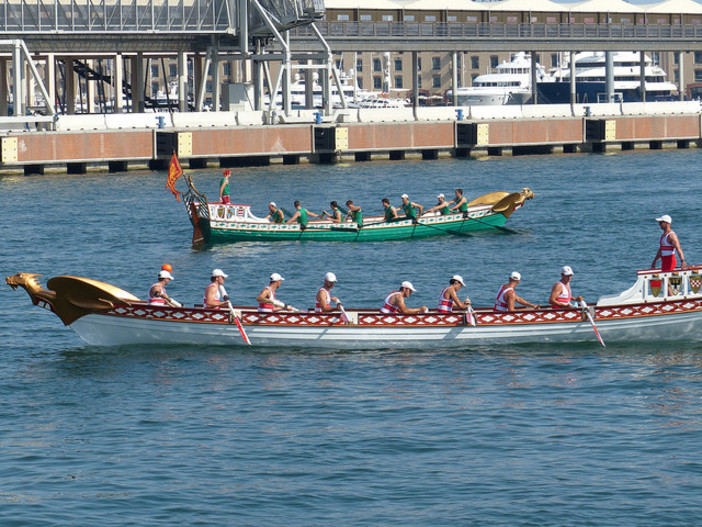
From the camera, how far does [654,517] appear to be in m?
17.8

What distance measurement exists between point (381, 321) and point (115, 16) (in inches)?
2174

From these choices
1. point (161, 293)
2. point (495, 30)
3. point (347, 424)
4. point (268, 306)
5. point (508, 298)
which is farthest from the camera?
point (495, 30)

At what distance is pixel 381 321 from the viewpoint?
27.2 metres

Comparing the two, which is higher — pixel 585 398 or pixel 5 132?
pixel 5 132

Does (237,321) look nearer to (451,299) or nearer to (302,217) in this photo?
(451,299)

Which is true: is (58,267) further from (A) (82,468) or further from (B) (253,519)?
(B) (253,519)

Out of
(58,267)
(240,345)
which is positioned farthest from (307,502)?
(58,267)

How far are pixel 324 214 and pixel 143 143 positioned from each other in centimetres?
3002

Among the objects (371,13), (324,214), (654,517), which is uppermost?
(371,13)

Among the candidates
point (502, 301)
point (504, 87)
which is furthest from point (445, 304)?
point (504, 87)

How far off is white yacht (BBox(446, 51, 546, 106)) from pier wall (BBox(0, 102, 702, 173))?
47.4 meters

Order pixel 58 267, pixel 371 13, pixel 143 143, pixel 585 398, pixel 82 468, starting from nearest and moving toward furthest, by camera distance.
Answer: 1. pixel 82 468
2. pixel 585 398
3. pixel 58 267
4. pixel 143 143
5. pixel 371 13

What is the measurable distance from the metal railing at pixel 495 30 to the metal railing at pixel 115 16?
791cm

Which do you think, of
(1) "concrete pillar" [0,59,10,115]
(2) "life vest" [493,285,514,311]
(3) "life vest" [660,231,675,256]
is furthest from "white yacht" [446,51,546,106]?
(2) "life vest" [493,285,514,311]
